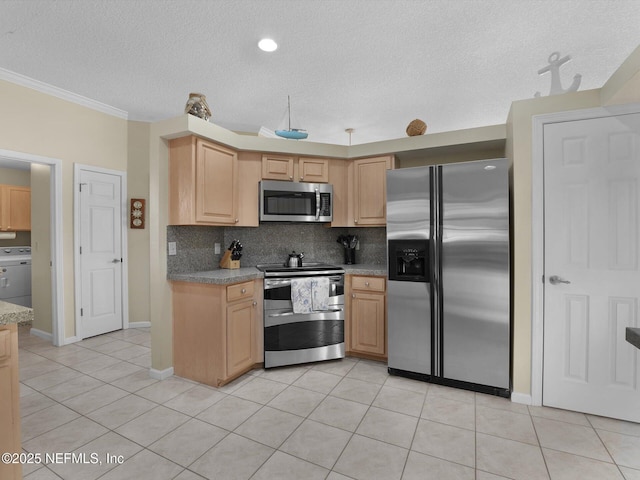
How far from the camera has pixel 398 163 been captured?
11.7 ft

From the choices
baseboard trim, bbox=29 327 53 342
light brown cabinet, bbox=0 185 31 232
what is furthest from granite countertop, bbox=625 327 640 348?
light brown cabinet, bbox=0 185 31 232

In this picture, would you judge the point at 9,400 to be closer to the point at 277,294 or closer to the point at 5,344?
the point at 5,344

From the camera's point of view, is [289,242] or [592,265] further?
[289,242]

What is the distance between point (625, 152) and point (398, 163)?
1873 millimetres

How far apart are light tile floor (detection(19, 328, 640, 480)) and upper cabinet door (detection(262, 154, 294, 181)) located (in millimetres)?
1942

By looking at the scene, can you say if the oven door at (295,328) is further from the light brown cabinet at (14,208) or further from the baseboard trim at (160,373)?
the light brown cabinet at (14,208)

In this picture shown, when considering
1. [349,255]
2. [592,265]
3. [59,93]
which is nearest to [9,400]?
[349,255]

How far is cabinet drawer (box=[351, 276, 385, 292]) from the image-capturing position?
10.1 ft

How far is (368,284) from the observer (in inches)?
124

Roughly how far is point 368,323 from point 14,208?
6.21m

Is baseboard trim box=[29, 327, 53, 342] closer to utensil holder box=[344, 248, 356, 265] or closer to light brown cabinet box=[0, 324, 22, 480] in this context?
light brown cabinet box=[0, 324, 22, 480]

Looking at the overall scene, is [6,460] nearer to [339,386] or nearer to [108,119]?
[339,386]

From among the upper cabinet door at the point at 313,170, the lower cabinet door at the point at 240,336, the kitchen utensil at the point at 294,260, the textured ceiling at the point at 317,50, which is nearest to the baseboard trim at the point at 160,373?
the lower cabinet door at the point at 240,336

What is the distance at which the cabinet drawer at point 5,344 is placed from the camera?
4.44 ft
